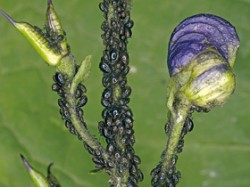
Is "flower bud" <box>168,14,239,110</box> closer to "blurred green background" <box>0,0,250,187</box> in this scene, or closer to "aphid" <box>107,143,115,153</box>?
Result: "aphid" <box>107,143,115,153</box>

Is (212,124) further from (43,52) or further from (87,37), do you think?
(43,52)

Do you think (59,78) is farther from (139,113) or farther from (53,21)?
(139,113)

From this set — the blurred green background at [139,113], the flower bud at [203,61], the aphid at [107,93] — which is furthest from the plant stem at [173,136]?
the blurred green background at [139,113]


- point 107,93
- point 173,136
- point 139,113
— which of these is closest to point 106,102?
point 107,93

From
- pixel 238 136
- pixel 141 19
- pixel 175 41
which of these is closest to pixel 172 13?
pixel 141 19

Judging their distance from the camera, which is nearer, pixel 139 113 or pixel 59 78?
pixel 59 78

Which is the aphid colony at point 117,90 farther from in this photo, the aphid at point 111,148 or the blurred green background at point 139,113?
the blurred green background at point 139,113
